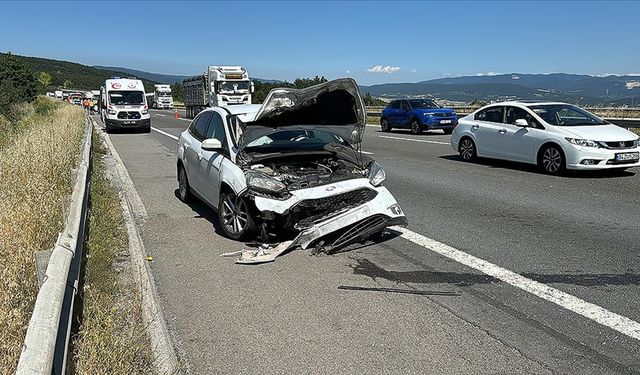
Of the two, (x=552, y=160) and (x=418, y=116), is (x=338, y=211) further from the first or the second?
(x=418, y=116)

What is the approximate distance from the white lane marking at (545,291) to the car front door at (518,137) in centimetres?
654

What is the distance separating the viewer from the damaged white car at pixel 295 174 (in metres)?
6.23

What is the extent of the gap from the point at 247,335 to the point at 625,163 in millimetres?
9704

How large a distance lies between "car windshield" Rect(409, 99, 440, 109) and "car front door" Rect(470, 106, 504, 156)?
38.9 feet

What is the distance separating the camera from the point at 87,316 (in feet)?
13.7

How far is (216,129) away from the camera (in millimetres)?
7930

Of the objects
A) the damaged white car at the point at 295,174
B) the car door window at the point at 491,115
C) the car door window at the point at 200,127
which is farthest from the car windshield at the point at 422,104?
the damaged white car at the point at 295,174

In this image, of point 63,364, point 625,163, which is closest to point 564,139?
point 625,163

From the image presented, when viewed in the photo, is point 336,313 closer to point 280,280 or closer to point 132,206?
point 280,280

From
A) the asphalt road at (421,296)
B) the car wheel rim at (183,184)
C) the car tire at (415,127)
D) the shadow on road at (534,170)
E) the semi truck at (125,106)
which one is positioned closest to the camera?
the asphalt road at (421,296)

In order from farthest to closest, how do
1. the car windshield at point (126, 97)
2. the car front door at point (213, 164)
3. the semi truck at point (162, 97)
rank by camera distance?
1. the semi truck at point (162, 97)
2. the car windshield at point (126, 97)
3. the car front door at point (213, 164)

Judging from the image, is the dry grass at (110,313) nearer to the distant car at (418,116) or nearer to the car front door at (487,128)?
the car front door at (487,128)

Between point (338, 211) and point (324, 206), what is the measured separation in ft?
0.55

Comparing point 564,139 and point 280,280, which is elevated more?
point 564,139
